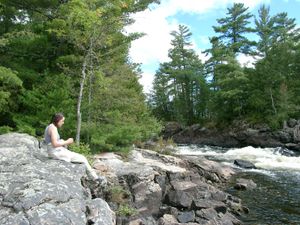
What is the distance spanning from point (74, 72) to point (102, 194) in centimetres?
723

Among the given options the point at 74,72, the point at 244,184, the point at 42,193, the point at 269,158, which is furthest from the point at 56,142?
the point at 269,158

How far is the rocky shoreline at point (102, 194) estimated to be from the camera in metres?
7.21

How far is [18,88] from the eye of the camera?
17.2 metres

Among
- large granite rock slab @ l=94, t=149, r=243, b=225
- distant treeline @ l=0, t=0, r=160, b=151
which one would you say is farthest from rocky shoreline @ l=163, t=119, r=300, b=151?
large granite rock slab @ l=94, t=149, r=243, b=225

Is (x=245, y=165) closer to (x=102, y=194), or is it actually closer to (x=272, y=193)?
(x=272, y=193)

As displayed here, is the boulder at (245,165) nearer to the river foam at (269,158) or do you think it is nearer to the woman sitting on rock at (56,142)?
the river foam at (269,158)

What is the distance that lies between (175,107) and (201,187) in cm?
4593

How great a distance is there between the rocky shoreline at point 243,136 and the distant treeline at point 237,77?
1.17m

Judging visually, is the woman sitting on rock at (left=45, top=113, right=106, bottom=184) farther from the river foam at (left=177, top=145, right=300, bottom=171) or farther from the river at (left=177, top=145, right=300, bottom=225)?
the river foam at (left=177, top=145, right=300, bottom=171)

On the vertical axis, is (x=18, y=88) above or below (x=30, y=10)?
below

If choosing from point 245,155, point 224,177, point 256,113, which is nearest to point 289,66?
point 256,113

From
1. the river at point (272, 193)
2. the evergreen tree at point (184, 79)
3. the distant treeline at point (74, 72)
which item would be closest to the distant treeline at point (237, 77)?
the evergreen tree at point (184, 79)

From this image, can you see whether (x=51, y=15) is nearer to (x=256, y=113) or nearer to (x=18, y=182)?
(x=18, y=182)

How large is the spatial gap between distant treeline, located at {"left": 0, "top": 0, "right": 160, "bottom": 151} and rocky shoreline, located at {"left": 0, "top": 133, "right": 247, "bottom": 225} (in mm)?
1882
